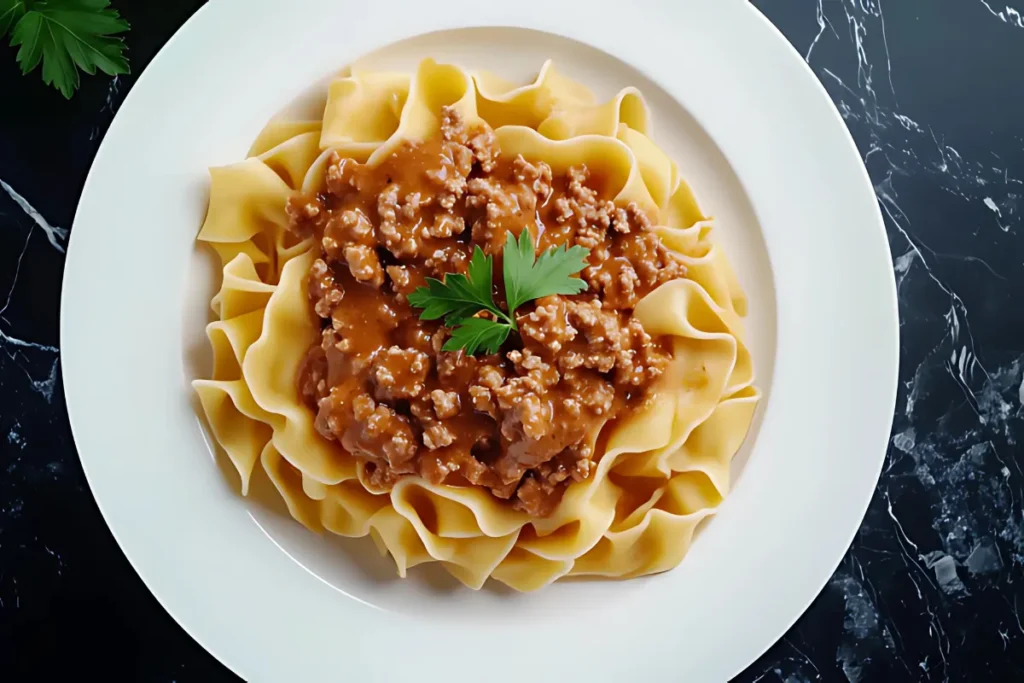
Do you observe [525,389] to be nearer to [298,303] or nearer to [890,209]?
[298,303]

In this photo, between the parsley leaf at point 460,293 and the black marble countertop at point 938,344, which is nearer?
the parsley leaf at point 460,293

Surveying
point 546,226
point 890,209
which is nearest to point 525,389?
point 546,226

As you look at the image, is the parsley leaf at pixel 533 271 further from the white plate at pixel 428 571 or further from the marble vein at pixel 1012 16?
the marble vein at pixel 1012 16

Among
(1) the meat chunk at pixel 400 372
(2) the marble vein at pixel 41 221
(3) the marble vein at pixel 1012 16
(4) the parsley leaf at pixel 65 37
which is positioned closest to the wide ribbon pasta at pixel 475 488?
(1) the meat chunk at pixel 400 372

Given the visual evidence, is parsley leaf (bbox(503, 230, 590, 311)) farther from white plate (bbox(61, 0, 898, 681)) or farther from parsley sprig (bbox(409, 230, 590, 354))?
white plate (bbox(61, 0, 898, 681))

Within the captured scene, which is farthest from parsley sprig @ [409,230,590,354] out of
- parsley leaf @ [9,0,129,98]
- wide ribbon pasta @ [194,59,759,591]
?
parsley leaf @ [9,0,129,98]
